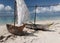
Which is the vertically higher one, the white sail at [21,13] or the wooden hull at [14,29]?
the white sail at [21,13]

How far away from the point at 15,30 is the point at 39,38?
4.12 ft

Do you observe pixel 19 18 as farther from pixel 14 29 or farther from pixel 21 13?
pixel 14 29

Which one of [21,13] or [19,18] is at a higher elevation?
[21,13]

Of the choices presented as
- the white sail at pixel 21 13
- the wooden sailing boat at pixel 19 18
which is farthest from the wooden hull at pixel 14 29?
the white sail at pixel 21 13

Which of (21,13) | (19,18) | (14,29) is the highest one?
(21,13)

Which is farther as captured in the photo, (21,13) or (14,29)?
Result: (21,13)

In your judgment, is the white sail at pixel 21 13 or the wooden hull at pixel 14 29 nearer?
the wooden hull at pixel 14 29

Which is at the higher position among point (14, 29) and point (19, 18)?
point (19, 18)

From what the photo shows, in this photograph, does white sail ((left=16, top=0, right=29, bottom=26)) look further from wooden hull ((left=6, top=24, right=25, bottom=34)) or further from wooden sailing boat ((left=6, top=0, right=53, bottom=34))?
wooden hull ((left=6, top=24, right=25, bottom=34))

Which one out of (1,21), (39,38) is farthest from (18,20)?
(1,21)

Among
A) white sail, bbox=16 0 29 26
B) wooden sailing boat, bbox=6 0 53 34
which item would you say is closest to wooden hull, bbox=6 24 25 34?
wooden sailing boat, bbox=6 0 53 34

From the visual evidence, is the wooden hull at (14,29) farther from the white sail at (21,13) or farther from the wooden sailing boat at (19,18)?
the white sail at (21,13)

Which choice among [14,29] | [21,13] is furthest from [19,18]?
[14,29]

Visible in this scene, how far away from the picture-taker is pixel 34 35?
38.4 feet
